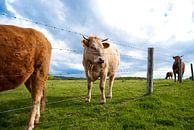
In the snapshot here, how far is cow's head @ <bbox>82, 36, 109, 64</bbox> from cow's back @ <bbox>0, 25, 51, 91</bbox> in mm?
3054

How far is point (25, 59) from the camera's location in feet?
27.8

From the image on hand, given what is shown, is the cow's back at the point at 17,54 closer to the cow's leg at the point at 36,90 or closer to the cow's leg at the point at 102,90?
the cow's leg at the point at 36,90

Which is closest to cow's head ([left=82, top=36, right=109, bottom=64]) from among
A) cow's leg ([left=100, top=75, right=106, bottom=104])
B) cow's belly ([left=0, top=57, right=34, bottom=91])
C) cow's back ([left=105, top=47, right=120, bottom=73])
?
cow's leg ([left=100, top=75, right=106, bottom=104])

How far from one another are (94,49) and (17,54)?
163 inches

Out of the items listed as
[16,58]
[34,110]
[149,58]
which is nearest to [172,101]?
[149,58]

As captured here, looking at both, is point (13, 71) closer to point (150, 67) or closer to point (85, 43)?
point (85, 43)

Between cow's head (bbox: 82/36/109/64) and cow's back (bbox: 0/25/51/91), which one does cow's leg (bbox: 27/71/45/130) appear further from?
cow's head (bbox: 82/36/109/64)

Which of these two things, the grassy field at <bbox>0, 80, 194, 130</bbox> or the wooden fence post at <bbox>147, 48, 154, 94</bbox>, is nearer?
the grassy field at <bbox>0, 80, 194, 130</bbox>

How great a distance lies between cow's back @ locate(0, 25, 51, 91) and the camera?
805cm

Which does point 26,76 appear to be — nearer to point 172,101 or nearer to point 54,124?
point 54,124

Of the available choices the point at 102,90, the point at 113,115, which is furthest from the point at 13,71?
the point at 102,90

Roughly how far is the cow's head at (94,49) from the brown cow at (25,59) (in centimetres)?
261

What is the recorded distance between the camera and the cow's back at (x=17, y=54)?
26.4ft

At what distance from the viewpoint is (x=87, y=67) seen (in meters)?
12.7
